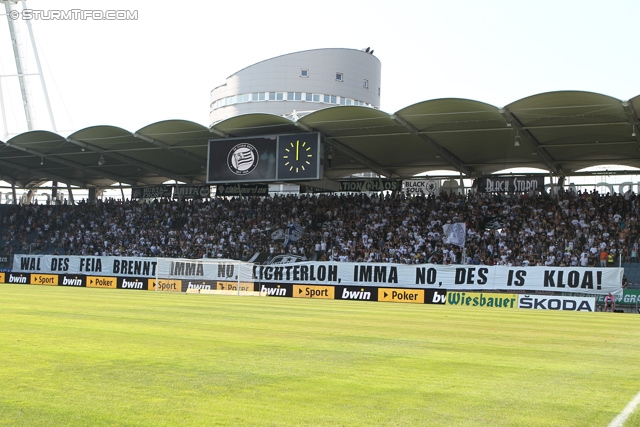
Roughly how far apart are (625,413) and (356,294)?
90.7 feet

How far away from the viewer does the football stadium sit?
6656mm

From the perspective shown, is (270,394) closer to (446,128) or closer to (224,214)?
(446,128)

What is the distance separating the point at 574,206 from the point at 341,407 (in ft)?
111

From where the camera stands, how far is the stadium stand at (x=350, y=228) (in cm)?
3491

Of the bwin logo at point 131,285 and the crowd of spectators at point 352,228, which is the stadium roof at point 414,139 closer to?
the crowd of spectators at point 352,228

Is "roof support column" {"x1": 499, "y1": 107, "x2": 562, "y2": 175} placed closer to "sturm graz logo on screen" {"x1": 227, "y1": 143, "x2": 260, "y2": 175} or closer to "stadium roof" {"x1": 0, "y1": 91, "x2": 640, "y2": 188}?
"stadium roof" {"x1": 0, "y1": 91, "x2": 640, "y2": 188}

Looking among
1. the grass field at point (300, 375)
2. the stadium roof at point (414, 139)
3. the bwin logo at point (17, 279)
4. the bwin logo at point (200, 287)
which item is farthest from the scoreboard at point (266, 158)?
the grass field at point (300, 375)

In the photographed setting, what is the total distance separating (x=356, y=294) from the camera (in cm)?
3366

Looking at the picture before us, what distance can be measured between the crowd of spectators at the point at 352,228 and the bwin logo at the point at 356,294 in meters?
4.93

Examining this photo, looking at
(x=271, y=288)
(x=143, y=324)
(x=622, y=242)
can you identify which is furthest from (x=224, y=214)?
(x=143, y=324)

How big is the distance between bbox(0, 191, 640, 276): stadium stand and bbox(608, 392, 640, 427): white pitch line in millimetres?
25839

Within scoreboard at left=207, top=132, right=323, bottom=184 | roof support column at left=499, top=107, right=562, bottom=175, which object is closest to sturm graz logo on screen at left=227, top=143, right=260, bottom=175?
scoreboard at left=207, top=132, right=323, bottom=184

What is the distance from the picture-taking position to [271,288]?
117 feet

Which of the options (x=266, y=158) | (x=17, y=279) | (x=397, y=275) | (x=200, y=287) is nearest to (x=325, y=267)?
(x=397, y=275)
